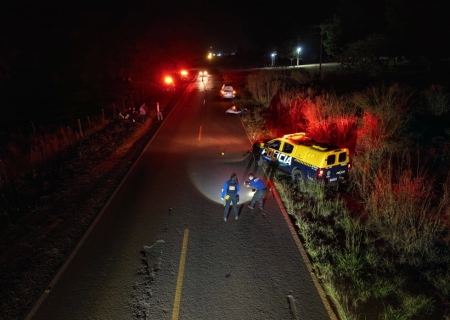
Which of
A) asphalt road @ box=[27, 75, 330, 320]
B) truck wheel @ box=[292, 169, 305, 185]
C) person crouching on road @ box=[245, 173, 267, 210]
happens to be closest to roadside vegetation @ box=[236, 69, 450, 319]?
truck wheel @ box=[292, 169, 305, 185]

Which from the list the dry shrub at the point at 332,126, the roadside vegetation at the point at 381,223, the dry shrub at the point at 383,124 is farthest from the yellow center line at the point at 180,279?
the dry shrub at the point at 383,124

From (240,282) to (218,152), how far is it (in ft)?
32.4

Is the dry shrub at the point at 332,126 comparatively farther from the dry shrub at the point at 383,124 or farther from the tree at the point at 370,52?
the tree at the point at 370,52

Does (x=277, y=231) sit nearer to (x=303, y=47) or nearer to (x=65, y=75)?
(x=65, y=75)

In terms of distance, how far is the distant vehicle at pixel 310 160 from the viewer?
35.7 ft

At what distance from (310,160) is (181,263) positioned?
234 inches

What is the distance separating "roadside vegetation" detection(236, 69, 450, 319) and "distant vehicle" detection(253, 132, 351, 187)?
42 cm

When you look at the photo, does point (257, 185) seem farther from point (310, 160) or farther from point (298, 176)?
point (298, 176)

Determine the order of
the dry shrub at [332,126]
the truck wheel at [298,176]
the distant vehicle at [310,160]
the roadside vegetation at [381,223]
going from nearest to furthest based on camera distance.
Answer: the roadside vegetation at [381,223], the distant vehicle at [310,160], the truck wheel at [298,176], the dry shrub at [332,126]

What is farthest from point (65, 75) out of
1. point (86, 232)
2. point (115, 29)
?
point (86, 232)

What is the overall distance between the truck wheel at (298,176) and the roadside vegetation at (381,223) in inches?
10.1

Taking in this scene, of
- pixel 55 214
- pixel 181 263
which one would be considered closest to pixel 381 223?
pixel 181 263

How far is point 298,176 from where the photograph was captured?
1195 cm

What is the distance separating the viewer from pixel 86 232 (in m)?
8.97
